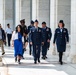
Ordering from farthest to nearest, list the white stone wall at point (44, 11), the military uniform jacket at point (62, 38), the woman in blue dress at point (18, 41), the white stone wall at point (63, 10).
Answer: the white stone wall at point (44, 11) → the white stone wall at point (63, 10) → the woman in blue dress at point (18, 41) → the military uniform jacket at point (62, 38)

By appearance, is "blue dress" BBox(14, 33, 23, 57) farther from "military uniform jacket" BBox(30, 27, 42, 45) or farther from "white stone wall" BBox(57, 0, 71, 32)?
"white stone wall" BBox(57, 0, 71, 32)

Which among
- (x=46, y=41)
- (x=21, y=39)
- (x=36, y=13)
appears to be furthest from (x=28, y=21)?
(x=21, y=39)

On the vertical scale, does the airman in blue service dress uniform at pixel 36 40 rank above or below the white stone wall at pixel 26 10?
below

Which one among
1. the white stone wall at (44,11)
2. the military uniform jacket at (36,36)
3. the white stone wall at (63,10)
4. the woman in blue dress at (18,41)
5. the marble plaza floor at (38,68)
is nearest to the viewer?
the marble plaza floor at (38,68)

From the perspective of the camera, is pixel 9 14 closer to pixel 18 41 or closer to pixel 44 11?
pixel 44 11

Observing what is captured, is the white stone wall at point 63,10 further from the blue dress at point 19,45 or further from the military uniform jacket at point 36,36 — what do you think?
the blue dress at point 19,45

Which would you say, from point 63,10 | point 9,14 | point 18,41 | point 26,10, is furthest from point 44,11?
point 9,14

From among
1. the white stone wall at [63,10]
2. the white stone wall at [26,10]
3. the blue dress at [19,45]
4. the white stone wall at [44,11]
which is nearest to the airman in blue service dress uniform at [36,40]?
the blue dress at [19,45]

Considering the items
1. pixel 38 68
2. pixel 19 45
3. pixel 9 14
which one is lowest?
pixel 38 68

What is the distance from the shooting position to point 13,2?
30.5 metres

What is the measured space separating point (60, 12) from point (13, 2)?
11.6 metres

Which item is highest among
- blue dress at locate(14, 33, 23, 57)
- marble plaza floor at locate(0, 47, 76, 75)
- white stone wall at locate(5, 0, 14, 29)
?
white stone wall at locate(5, 0, 14, 29)

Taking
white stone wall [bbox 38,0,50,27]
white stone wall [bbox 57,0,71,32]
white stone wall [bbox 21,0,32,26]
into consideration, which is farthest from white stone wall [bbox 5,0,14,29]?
white stone wall [bbox 57,0,71,32]

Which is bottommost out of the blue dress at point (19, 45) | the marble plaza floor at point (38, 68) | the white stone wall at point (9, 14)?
the marble plaza floor at point (38, 68)
